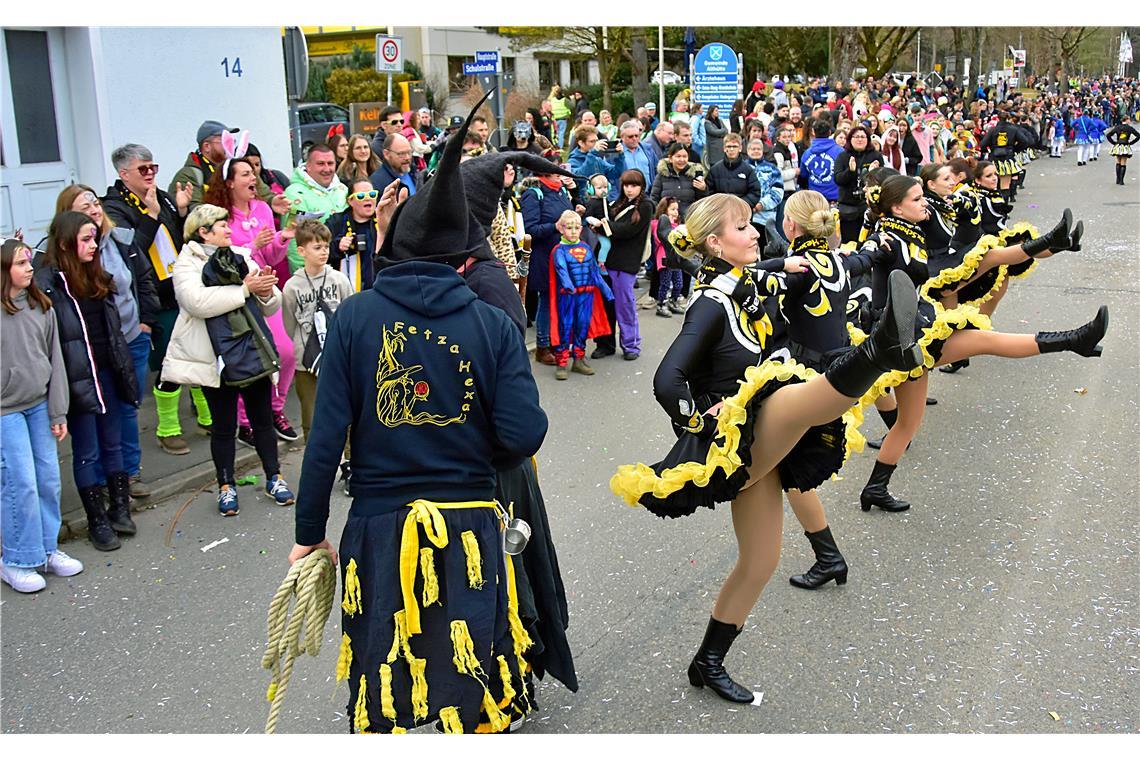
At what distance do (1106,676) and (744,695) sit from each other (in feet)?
4.67

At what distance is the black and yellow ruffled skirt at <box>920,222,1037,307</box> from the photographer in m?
6.62

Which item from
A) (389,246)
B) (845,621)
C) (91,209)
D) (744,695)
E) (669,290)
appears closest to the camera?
(389,246)

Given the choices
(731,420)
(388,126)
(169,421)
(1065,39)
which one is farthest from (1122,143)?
(1065,39)

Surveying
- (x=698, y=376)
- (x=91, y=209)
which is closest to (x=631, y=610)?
(x=698, y=376)

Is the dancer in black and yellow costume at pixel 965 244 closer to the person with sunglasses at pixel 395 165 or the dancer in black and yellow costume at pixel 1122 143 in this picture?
the person with sunglasses at pixel 395 165

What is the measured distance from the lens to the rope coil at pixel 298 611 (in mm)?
3133

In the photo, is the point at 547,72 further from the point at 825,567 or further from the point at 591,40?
the point at 825,567

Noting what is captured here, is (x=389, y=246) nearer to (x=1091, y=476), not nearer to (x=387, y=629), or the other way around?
(x=387, y=629)

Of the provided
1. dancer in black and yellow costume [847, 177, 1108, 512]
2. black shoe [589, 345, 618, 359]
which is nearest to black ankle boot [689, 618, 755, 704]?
dancer in black and yellow costume [847, 177, 1108, 512]

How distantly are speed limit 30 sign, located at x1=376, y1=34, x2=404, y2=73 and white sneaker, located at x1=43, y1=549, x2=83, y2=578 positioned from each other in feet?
29.8

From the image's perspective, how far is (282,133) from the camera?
11.6 meters

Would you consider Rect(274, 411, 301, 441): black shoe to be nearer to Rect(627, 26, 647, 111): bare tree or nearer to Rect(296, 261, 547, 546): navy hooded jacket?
Rect(296, 261, 547, 546): navy hooded jacket

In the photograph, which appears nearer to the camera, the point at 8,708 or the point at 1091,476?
the point at 8,708

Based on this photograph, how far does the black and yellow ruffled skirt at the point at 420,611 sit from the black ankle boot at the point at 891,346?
44.4 inches
